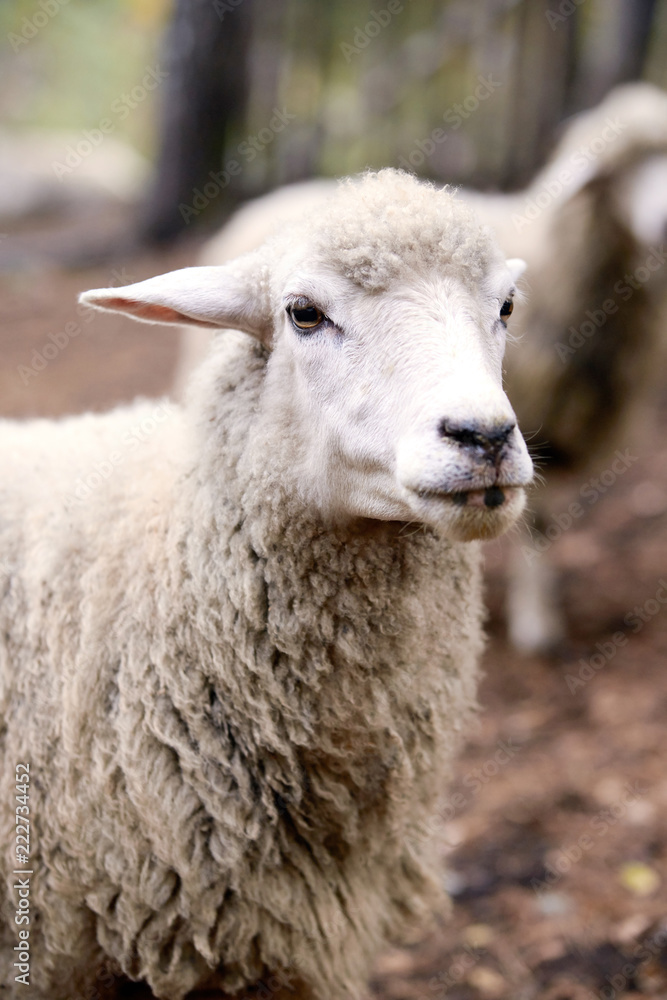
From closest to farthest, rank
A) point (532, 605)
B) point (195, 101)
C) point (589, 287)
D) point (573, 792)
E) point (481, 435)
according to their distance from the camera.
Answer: point (481, 435) < point (573, 792) < point (589, 287) < point (532, 605) < point (195, 101)

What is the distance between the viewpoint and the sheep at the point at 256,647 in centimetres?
218

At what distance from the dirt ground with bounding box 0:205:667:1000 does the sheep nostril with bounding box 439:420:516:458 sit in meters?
1.95

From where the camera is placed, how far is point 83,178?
16.0 meters

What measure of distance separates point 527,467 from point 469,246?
609 mm

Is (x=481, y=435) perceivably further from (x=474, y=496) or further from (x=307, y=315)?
(x=307, y=315)

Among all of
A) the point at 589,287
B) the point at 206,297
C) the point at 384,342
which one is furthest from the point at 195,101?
the point at 384,342

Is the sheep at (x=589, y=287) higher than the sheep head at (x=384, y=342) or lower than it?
higher

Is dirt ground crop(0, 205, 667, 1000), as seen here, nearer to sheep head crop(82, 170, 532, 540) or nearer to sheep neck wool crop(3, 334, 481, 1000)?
sheep neck wool crop(3, 334, 481, 1000)

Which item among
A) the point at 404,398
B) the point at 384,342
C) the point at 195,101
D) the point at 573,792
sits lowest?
the point at 573,792

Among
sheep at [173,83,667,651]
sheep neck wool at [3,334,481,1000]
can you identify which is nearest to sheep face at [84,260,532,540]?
sheep neck wool at [3,334,481,1000]

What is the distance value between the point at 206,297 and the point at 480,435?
881 mm

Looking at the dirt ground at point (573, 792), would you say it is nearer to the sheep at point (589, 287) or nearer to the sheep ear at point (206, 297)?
the sheep at point (589, 287)

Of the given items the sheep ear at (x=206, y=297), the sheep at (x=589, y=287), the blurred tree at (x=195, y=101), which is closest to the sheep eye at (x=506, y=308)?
the sheep ear at (x=206, y=297)

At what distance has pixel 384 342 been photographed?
209 centimetres
